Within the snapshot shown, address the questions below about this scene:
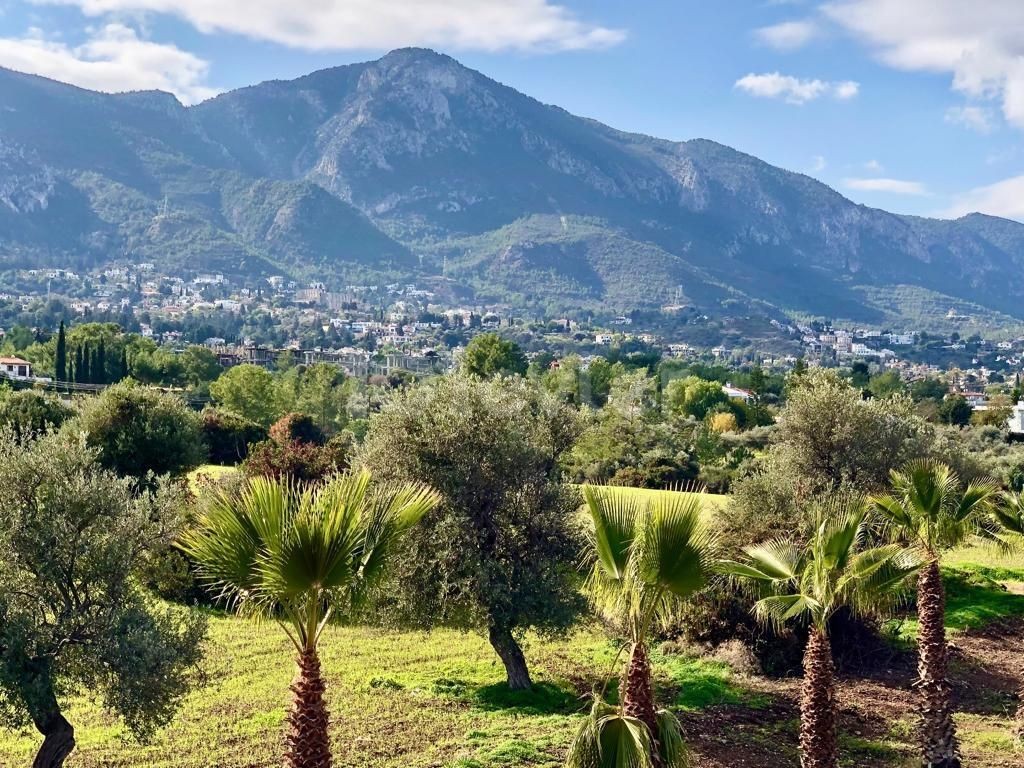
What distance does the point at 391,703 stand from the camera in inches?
696

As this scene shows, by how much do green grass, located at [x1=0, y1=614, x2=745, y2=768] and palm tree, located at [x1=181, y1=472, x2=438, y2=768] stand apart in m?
5.67

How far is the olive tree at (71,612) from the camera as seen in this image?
12391 mm

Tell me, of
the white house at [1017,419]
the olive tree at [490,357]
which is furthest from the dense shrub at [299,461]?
the white house at [1017,419]

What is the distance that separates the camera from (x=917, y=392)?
10675 centimetres

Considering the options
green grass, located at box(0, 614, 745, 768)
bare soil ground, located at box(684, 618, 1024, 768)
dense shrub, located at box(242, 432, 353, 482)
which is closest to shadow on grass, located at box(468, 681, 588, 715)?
green grass, located at box(0, 614, 745, 768)

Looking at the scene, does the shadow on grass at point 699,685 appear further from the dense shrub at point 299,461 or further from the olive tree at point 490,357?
the olive tree at point 490,357

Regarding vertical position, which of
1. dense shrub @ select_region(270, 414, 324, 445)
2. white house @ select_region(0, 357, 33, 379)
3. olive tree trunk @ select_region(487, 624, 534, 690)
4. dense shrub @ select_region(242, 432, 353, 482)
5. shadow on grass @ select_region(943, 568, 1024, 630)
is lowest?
white house @ select_region(0, 357, 33, 379)

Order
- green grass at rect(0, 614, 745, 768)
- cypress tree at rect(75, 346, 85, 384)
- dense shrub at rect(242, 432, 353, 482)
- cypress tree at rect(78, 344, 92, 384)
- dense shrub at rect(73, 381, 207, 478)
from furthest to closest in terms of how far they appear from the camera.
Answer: cypress tree at rect(75, 346, 85, 384) → cypress tree at rect(78, 344, 92, 384) → dense shrub at rect(73, 381, 207, 478) → dense shrub at rect(242, 432, 353, 482) → green grass at rect(0, 614, 745, 768)

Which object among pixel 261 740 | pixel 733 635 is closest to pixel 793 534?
pixel 733 635

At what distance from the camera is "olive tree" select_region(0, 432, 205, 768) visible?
40.7 feet

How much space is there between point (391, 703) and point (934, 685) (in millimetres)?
8841

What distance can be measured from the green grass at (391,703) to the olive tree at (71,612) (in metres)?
0.94

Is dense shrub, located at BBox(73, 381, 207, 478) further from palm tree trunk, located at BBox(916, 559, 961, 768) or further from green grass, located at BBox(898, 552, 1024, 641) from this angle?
palm tree trunk, located at BBox(916, 559, 961, 768)

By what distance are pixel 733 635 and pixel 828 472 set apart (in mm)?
→ 6653
